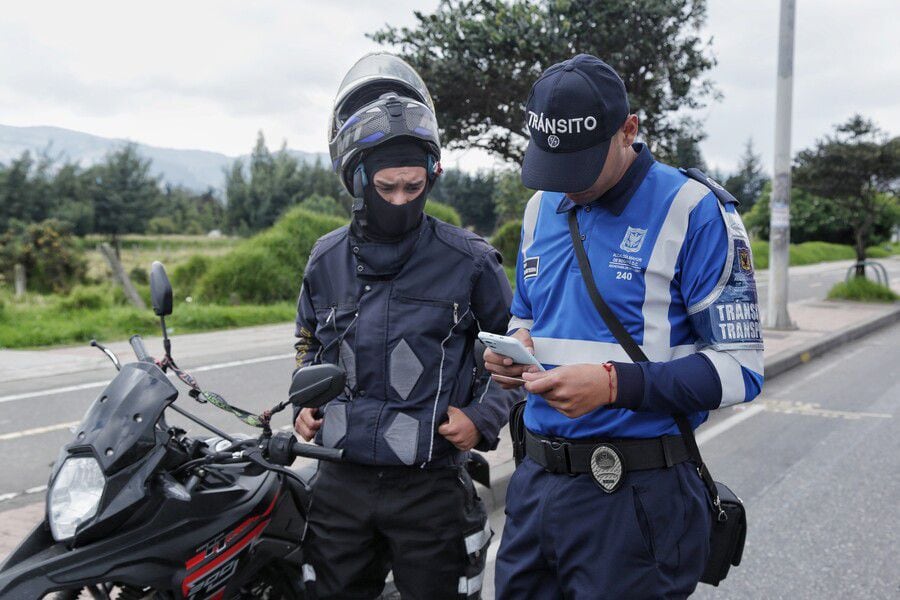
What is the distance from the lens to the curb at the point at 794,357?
4.62m

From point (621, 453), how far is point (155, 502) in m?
1.11

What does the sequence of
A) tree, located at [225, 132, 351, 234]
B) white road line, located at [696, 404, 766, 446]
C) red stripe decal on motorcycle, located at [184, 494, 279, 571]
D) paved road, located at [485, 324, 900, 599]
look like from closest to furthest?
red stripe decal on motorcycle, located at [184, 494, 279, 571] → paved road, located at [485, 324, 900, 599] → white road line, located at [696, 404, 766, 446] → tree, located at [225, 132, 351, 234]

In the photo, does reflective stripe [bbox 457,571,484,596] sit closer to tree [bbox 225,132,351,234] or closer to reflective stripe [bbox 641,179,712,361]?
reflective stripe [bbox 641,179,712,361]

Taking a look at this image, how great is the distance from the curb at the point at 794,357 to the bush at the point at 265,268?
10266 mm

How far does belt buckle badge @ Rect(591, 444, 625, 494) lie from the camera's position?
5.88 ft

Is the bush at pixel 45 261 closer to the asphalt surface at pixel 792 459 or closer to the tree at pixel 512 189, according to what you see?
the tree at pixel 512 189

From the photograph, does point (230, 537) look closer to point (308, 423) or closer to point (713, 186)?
point (308, 423)

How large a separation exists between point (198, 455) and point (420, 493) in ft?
1.98

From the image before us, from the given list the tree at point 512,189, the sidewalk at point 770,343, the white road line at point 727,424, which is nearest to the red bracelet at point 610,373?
the sidewalk at point 770,343

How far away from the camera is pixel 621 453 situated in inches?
70.8

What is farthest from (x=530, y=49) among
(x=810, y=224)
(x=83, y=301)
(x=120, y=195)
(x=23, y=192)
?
(x=810, y=224)

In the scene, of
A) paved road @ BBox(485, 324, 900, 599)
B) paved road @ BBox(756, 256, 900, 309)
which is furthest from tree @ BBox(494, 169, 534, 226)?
paved road @ BBox(485, 324, 900, 599)

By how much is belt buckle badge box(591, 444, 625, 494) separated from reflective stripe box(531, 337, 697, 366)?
198mm

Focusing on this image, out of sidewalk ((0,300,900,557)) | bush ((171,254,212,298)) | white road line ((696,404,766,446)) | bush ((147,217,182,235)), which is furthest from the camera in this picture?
bush ((147,217,182,235))
